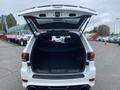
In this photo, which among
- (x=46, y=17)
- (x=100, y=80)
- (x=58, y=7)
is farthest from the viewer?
(x=100, y=80)

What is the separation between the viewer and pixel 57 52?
7.39 meters

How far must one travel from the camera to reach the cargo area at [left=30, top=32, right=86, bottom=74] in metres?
6.48

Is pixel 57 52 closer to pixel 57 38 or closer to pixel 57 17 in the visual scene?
pixel 57 38

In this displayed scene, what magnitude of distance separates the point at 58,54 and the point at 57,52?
0.21ft

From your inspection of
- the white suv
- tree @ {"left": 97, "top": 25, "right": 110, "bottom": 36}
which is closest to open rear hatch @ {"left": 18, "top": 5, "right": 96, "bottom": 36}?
the white suv

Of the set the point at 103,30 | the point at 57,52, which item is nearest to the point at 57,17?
the point at 57,52

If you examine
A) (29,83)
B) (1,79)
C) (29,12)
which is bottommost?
(1,79)

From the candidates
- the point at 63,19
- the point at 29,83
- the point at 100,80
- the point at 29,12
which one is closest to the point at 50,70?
the point at 29,83

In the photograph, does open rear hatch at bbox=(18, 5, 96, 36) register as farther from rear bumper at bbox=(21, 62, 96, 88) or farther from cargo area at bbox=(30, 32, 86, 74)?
rear bumper at bbox=(21, 62, 96, 88)

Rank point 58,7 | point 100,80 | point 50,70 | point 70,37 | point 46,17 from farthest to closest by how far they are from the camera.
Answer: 1. point 100,80
2. point 70,37
3. point 50,70
4. point 46,17
5. point 58,7

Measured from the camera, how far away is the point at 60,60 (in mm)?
7340

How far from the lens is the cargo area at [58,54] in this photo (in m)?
6.48

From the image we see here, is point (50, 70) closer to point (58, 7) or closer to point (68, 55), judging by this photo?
point (68, 55)

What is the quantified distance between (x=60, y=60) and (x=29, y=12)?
2.25 metres
